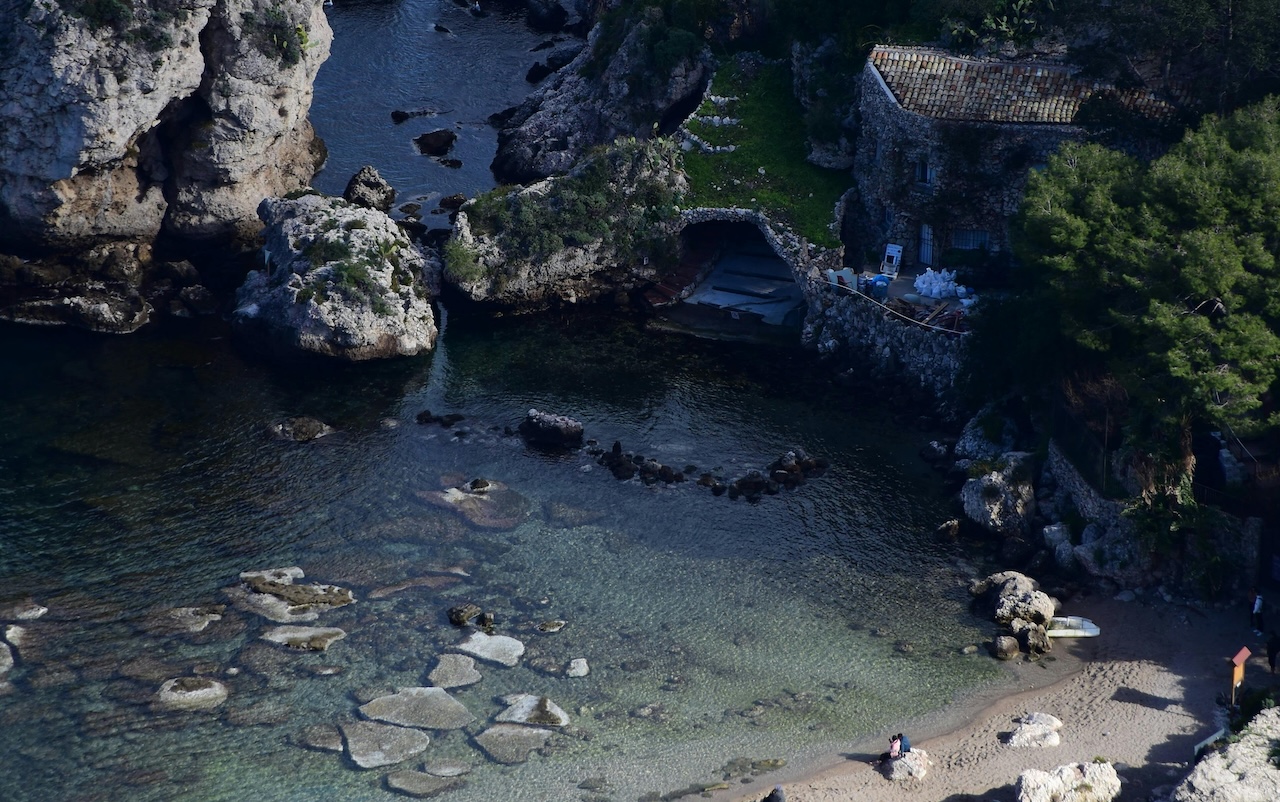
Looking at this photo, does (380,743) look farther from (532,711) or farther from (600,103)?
(600,103)

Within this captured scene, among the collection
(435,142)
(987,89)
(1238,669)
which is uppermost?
(987,89)

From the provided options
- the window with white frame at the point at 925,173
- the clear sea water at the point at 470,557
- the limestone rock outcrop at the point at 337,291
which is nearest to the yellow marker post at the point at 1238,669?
the clear sea water at the point at 470,557

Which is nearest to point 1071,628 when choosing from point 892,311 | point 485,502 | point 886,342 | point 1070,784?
point 1070,784

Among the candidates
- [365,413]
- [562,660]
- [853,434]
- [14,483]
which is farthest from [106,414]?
[853,434]

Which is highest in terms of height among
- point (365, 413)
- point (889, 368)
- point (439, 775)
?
point (889, 368)

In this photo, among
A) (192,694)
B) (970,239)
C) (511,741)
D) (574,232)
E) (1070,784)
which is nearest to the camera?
(1070,784)

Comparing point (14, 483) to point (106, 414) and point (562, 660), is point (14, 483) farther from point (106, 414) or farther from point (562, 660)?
point (562, 660)

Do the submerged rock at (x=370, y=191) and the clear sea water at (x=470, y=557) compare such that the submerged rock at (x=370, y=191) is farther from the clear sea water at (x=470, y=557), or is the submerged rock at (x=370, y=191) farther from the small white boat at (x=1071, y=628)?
the small white boat at (x=1071, y=628)
